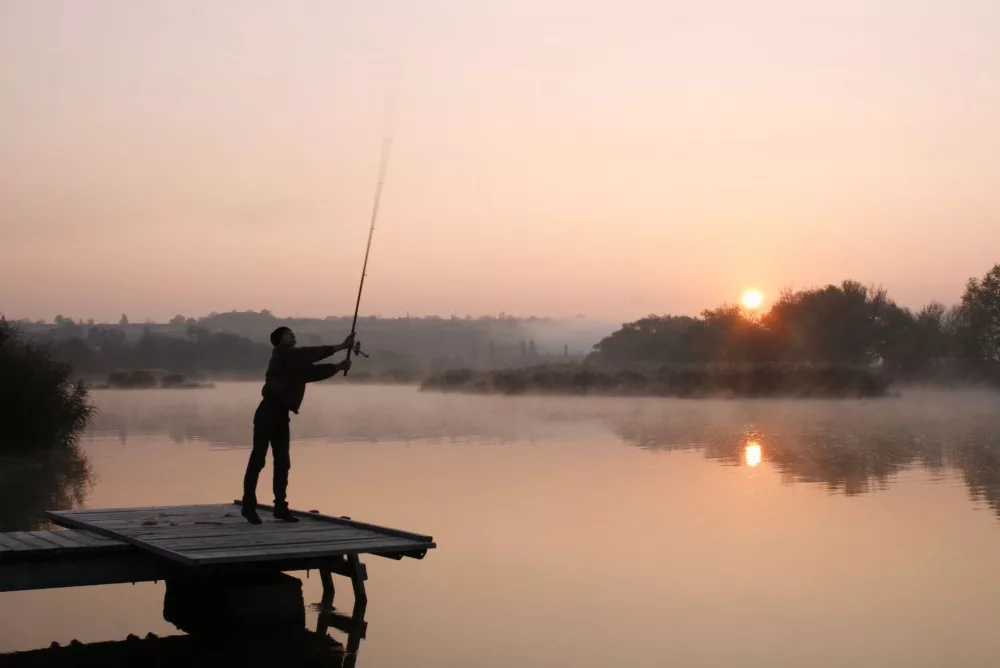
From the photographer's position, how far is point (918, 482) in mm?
19078

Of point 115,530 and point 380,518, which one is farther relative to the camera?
point 380,518

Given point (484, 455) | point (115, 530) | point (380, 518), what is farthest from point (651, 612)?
point (484, 455)

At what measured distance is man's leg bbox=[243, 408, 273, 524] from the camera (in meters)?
10.5

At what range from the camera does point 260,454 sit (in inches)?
417

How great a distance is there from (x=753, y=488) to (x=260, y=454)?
970 cm

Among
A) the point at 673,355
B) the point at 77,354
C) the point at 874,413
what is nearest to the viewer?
the point at 874,413

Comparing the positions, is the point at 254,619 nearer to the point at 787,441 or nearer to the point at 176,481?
the point at 176,481

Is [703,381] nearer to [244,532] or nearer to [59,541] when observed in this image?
[244,532]

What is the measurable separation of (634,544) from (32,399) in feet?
46.6

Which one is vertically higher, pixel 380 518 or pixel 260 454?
pixel 260 454

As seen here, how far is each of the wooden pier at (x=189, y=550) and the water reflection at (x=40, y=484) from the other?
4645mm

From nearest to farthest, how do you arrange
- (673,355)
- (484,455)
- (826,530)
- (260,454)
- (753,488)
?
(260,454), (826,530), (753,488), (484,455), (673,355)

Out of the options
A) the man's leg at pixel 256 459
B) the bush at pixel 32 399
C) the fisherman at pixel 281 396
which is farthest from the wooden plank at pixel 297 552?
the bush at pixel 32 399

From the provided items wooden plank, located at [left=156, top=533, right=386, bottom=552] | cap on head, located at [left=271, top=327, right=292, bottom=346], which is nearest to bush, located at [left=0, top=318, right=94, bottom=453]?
cap on head, located at [left=271, top=327, right=292, bottom=346]
